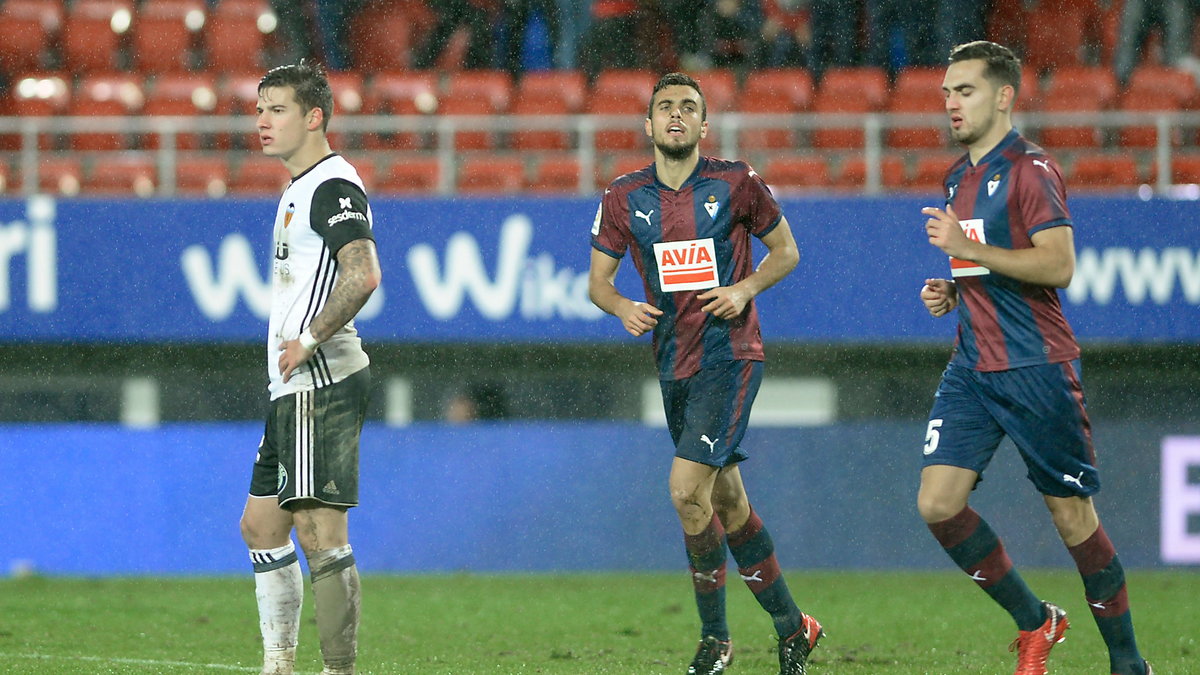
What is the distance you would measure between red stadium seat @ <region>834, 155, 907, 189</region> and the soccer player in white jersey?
7.89 m

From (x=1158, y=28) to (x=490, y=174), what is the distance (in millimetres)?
6347

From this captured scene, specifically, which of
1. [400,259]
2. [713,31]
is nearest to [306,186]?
[400,259]

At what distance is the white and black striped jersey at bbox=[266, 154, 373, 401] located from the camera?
4.97 metres

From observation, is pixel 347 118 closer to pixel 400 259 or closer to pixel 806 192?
pixel 400 259

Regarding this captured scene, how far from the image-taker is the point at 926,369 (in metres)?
12.7

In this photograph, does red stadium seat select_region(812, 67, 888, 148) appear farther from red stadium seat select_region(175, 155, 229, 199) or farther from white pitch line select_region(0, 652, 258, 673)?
white pitch line select_region(0, 652, 258, 673)

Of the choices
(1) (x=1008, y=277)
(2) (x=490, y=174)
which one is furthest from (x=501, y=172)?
(1) (x=1008, y=277)

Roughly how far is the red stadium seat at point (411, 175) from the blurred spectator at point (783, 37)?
3237 mm

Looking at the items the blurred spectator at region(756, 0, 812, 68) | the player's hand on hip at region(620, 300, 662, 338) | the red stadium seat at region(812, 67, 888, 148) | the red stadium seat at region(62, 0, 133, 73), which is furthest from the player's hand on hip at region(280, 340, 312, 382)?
the red stadium seat at region(62, 0, 133, 73)

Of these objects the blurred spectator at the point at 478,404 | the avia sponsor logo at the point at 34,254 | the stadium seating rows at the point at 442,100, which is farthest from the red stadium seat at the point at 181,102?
the blurred spectator at the point at 478,404

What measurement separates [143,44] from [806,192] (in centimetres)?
629

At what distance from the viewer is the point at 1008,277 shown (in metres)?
5.19

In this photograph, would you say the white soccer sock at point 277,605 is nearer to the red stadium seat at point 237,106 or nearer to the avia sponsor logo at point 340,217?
the avia sponsor logo at point 340,217

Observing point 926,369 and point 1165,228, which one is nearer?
point 1165,228
